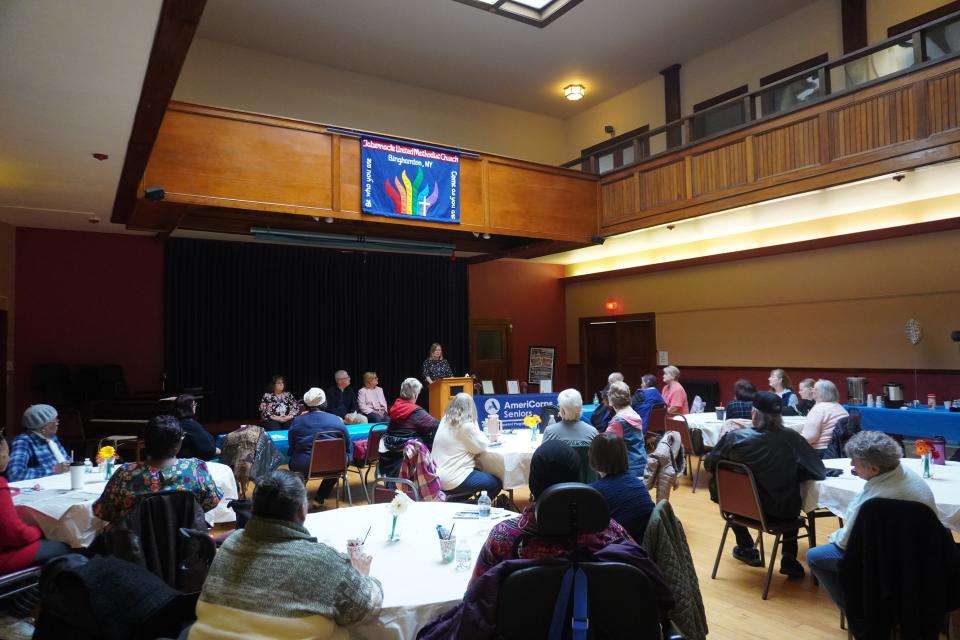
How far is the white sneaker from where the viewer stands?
3357 millimetres

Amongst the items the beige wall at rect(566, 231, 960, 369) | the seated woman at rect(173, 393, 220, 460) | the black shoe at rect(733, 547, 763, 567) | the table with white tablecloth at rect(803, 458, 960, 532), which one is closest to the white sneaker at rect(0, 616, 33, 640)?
the seated woman at rect(173, 393, 220, 460)

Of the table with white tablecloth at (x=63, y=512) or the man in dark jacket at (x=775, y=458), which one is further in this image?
the man in dark jacket at (x=775, y=458)

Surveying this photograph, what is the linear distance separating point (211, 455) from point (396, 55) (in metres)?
7.52

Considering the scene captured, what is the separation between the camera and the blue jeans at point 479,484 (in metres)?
4.67

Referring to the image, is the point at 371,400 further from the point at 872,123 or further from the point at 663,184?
the point at 872,123

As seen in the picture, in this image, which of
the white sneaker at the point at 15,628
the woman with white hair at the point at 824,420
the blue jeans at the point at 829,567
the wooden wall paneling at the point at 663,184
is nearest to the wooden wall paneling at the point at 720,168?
the wooden wall paneling at the point at 663,184

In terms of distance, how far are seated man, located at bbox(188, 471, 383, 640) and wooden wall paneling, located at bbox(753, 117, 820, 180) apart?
24.4 feet

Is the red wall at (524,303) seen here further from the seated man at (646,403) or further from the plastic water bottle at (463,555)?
the plastic water bottle at (463,555)

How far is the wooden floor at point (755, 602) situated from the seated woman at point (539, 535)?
2074mm

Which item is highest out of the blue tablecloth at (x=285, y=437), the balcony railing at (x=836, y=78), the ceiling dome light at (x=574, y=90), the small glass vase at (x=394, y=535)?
the ceiling dome light at (x=574, y=90)

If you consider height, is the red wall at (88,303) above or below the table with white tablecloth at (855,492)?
above

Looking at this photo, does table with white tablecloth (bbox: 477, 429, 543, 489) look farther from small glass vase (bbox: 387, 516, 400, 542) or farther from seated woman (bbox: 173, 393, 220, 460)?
seated woman (bbox: 173, 393, 220, 460)

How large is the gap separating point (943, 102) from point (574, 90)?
634 centimetres

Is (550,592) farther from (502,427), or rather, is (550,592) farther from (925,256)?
(925,256)
